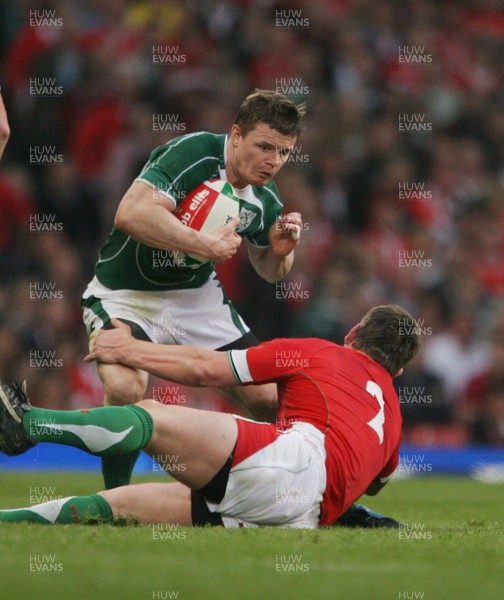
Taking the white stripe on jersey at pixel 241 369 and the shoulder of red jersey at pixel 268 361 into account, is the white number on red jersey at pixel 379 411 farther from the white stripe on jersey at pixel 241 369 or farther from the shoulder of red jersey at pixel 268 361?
the white stripe on jersey at pixel 241 369

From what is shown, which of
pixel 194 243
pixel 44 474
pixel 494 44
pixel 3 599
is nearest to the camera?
pixel 3 599

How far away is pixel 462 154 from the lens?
1405 centimetres

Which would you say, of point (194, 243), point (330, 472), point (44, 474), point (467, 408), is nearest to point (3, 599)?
point (330, 472)

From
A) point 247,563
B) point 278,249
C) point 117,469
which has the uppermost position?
point 278,249

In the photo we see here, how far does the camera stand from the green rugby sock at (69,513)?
5.44 m

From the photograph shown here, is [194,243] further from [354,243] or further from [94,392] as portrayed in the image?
[354,243]

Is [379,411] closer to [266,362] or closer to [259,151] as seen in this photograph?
[266,362]

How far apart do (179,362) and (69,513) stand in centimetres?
88

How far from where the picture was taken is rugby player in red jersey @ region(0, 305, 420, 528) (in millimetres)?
5156

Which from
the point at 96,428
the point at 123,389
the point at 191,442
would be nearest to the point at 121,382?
the point at 123,389

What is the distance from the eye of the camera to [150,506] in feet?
18.1

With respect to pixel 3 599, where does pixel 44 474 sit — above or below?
below

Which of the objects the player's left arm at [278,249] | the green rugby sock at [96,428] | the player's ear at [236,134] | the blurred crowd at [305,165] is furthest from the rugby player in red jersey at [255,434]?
the blurred crowd at [305,165]

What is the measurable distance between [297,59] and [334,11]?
Result: 1158 millimetres
